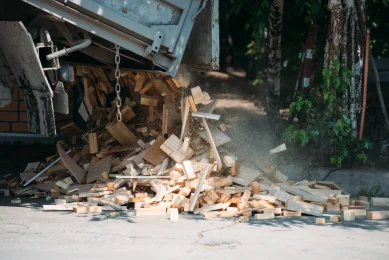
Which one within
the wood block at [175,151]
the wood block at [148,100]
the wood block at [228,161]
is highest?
the wood block at [148,100]

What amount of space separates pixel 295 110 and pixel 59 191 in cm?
348

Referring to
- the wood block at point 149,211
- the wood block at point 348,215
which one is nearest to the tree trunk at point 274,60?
the wood block at point 348,215

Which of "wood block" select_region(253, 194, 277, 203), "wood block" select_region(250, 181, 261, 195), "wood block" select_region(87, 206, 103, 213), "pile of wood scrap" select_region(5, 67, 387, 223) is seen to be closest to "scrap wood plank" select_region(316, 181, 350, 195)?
"pile of wood scrap" select_region(5, 67, 387, 223)

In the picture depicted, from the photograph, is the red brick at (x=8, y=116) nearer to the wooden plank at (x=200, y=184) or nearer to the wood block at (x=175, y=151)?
the wood block at (x=175, y=151)

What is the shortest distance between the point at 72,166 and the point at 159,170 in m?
1.35

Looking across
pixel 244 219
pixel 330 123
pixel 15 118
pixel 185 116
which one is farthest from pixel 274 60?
pixel 244 219

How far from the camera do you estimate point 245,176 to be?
1012cm

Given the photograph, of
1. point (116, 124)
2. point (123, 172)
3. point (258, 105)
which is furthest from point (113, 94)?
point (258, 105)

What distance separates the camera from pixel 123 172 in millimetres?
10344

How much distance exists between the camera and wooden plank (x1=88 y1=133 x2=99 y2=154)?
1093cm

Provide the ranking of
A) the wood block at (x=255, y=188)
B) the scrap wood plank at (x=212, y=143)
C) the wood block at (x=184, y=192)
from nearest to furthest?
the wood block at (x=184, y=192) → the wood block at (x=255, y=188) → the scrap wood plank at (x=212, y=143)

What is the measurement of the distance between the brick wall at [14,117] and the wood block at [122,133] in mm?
2370

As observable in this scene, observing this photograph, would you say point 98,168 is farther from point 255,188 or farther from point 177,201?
point 255,188

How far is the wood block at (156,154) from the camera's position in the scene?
10.4 metres
